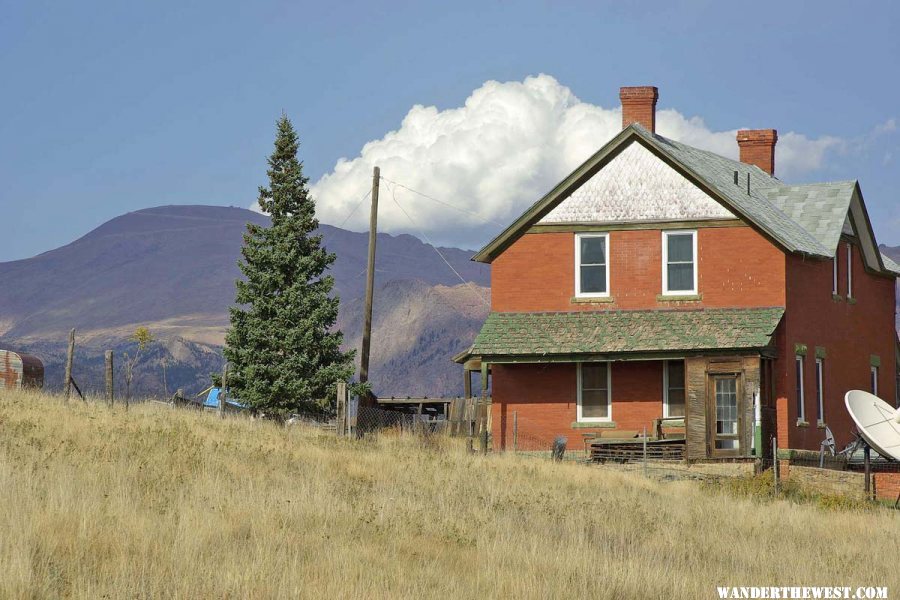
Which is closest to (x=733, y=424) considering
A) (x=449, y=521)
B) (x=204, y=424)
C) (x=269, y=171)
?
(x=204, y=424)

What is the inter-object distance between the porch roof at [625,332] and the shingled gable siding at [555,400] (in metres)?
1.11

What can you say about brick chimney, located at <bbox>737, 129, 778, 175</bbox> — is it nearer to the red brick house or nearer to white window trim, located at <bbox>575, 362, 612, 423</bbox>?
the red brick house

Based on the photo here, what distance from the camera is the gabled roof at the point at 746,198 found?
105 feet

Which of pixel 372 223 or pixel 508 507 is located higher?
pixel 372 223

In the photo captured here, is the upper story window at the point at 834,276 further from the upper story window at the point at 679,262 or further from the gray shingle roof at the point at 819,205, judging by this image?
the upper story window at the point at 679,262

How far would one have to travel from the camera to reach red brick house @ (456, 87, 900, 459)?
101ft

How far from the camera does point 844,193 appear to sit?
35.7 metres

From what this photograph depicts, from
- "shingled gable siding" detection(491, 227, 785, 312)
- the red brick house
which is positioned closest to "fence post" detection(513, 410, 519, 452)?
the red brick house

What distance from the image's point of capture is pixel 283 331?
38375 millimetres

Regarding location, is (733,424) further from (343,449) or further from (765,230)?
(343,449)

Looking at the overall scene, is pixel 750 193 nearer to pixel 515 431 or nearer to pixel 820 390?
pixel 820 390

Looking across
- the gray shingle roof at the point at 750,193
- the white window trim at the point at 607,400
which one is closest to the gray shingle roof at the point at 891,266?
the gray shingle roof at the point at 750,193

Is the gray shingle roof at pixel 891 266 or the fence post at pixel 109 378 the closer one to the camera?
the fence post at pixel 109 378

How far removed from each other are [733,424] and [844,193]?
924cm
